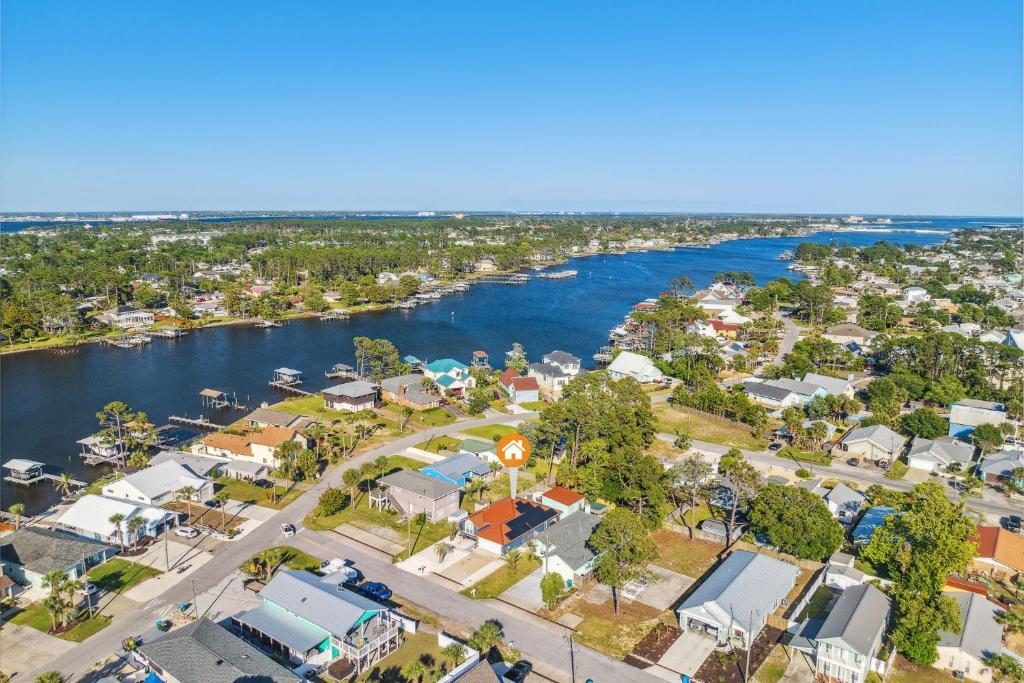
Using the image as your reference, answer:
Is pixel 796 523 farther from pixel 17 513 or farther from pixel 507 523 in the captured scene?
pixel 17 513

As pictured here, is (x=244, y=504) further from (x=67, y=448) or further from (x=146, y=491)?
(x=67, y=448)

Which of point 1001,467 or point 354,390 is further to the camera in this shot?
point 354,390

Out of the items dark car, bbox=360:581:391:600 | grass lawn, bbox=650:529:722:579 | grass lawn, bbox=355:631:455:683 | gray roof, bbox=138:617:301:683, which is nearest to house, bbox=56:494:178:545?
gray roof, bbox=138:617:301:683

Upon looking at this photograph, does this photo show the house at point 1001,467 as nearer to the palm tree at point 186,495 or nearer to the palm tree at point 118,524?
the palm tree at point 186,495

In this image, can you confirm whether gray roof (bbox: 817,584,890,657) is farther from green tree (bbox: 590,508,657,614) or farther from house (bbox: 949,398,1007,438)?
house (bbox: 949,398,1007,438)

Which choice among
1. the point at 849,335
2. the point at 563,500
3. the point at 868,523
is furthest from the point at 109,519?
the point at 849,335

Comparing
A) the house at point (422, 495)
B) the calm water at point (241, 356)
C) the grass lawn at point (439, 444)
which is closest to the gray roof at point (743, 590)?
the house at point (422, 495)

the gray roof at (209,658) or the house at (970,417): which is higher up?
the gray roof at (209,658)
